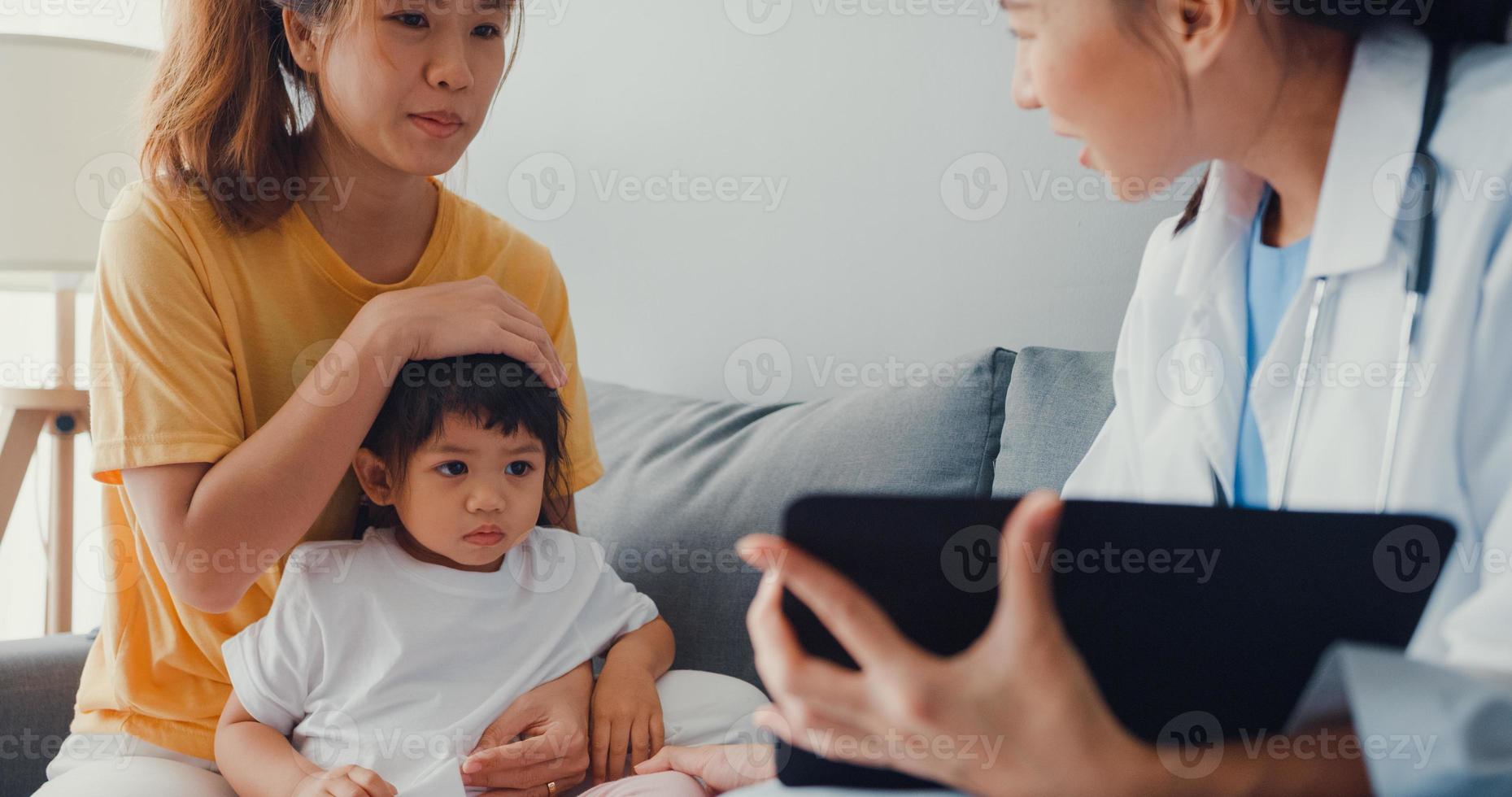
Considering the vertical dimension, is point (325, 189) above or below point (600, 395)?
above

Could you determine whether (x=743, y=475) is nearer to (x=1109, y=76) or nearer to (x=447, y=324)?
(x=447, y=324)

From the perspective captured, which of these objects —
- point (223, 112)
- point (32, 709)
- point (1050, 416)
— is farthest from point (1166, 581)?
point (32, 709)

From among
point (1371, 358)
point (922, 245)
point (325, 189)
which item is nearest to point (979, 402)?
point (922, 245)

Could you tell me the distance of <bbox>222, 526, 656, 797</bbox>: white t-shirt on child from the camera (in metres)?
1.09

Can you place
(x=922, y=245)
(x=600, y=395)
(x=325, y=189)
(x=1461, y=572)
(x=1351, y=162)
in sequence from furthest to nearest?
(x=600, y=395) < (x=922, y=245) < (x=325, y=189) < (x=1351, y=162) < (x=1461, y=572)

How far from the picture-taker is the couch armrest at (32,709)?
4.33 ft

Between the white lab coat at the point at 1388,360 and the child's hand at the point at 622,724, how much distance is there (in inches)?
21.9

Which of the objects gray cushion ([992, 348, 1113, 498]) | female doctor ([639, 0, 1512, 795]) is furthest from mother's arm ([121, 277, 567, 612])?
gray cushion ([992, 348, 1113, 498])

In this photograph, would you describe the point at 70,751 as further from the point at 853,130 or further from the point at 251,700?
the point at 853,130

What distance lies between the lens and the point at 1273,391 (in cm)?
92

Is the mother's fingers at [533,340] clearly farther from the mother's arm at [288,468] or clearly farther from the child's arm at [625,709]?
the child's arm at [625,709]

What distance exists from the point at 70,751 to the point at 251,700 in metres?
0.24

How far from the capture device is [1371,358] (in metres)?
0.81

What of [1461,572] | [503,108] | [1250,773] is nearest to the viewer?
[1250,773]
